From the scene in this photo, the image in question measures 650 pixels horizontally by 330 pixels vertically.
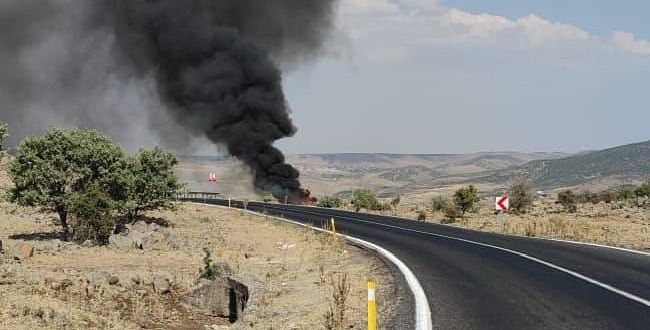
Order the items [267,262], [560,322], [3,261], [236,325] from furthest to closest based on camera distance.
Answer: [267,262] < [3,261] < [236,325] < [560,322]

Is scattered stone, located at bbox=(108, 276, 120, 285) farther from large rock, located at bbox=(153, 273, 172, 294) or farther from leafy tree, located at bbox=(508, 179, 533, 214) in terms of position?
leafy tree, located at bbox=(508, 179, 533, 214)

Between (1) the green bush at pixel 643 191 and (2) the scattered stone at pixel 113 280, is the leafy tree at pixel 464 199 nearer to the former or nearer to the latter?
(1) the green bush at pixel 643 191

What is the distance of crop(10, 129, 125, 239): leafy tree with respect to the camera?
20064 millimetres

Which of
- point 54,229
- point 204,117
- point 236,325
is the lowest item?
point 236,325

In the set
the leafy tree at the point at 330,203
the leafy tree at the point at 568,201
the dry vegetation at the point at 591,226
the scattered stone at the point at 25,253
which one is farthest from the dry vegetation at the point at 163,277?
the leafy tree at the point at 330,203

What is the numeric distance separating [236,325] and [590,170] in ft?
579

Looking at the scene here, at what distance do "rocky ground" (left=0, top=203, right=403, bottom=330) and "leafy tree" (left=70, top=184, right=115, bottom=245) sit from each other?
0.43 metres

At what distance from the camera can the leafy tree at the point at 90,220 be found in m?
19.9

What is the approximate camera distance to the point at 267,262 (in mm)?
17250

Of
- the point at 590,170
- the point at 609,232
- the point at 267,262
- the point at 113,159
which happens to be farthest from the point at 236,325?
the point at 590,170

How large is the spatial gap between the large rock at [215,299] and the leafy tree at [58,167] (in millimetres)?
8823

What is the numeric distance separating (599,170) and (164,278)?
170m

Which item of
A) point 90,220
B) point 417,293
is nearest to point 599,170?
point 90,220

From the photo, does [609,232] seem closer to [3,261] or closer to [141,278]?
[141,278]
